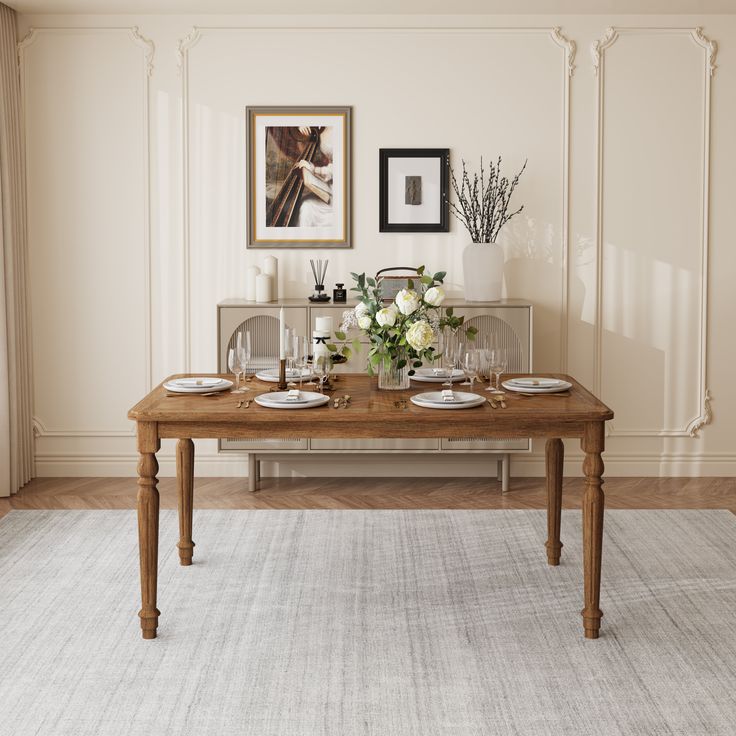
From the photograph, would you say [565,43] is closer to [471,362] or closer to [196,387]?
[471,362]

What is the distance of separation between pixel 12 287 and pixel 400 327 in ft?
9.04

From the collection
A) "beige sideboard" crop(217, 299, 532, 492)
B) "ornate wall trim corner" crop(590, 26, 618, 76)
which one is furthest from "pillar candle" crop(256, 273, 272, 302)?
"ornate wall trim corner" crop(590, 26, 618, 76)

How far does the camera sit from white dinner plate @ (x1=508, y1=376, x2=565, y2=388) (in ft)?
12.1

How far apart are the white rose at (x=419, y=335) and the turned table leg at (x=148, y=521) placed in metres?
0.97

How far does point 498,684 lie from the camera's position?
2.99 meters

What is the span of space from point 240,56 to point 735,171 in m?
Answer: 2.97

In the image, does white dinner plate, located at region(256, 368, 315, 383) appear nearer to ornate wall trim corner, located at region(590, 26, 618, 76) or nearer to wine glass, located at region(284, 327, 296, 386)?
wine glass, located at region(284, 327, 296, 386)

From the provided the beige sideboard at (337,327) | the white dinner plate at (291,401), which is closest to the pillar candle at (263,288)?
the beige sideboard at (337,327)

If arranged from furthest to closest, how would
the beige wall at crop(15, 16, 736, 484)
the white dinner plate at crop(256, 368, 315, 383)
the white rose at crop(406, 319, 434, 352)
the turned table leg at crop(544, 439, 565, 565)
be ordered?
the beige wall at crop(15, 16, 736, 484) → the turned table leg at crop(544, 439, 565, 565) → the white dinner plate at crop(256, 368, 315, 383) → the white rose at crop(406, 319, 434, 352)

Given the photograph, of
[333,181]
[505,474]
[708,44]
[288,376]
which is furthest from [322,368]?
[708,44]

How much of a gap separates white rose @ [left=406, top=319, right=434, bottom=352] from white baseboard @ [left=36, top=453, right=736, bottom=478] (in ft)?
7.56

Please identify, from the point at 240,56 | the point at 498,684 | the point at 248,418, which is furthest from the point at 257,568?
the point at 240,56

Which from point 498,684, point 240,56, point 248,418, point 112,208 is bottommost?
point 498,684

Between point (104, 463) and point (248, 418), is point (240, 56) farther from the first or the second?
point (248, 418)
